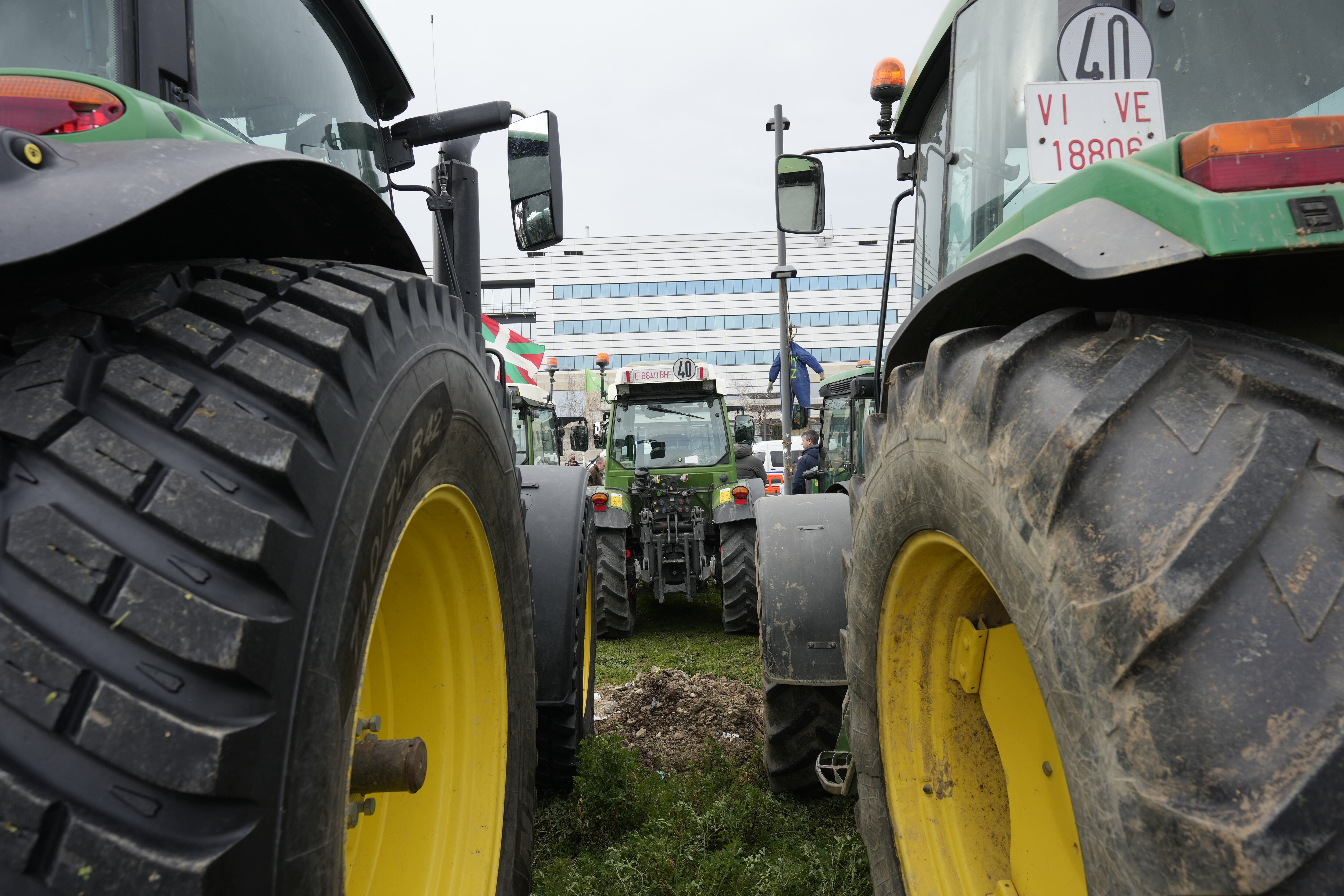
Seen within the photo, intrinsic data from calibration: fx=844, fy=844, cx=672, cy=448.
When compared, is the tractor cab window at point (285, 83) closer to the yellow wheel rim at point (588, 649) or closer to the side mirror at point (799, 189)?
the side mirror at point (799, 189)

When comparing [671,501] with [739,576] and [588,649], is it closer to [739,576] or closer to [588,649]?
[739,576]

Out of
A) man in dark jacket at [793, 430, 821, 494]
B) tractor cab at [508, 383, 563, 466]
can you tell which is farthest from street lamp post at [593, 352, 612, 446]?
man in dark jacket at [793, 430, 821, 494]

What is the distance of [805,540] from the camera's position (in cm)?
340

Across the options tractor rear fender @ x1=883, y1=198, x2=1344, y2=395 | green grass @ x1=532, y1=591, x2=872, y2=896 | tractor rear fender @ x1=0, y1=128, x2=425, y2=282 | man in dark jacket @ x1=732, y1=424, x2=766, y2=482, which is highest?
tractor rear fender @ x1=0, y1=128, x2=425, y2=282

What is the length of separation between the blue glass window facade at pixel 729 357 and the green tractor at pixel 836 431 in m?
47.8

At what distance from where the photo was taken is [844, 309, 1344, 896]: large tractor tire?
0.85 m

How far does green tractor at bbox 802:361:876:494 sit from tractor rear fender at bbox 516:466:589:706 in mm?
5246

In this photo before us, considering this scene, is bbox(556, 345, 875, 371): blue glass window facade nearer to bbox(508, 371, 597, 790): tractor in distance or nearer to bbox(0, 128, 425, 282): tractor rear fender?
bbox(508, 371, 597, 790): tractor in distance

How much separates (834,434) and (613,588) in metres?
4.23

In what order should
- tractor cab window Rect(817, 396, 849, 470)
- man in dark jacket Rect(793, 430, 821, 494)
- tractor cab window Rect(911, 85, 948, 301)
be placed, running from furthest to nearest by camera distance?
man in dark jacket Rect(793, 430, 821, 494), tractor cab window Rect(817, 396, 849, 470), tractor cab window Rect(911, 85, 948, 301)

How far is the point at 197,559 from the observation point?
94 cm

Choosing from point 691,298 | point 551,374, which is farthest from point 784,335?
point 691,298

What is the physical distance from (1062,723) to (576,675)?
2368mm

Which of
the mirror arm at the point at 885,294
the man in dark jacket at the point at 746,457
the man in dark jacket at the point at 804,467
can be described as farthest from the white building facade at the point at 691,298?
the mirror arm at the point at 885,294
